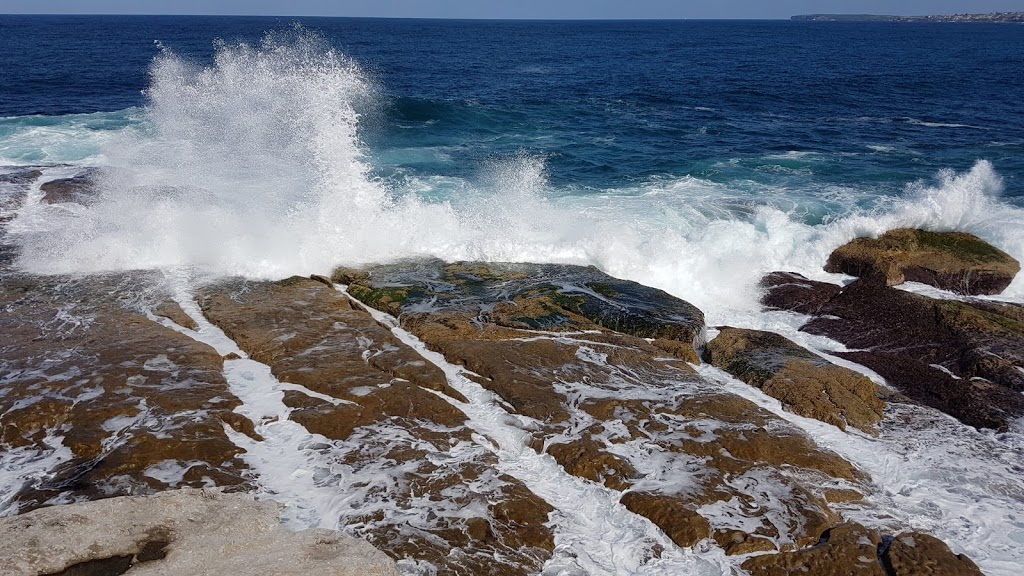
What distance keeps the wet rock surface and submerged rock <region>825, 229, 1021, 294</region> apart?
914 mm

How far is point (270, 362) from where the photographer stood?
805 cm

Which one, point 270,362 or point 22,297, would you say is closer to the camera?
point 270,362

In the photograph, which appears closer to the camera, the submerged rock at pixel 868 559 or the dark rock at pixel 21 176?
the submerged rock at pixel 868 559

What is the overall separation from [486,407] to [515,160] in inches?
513

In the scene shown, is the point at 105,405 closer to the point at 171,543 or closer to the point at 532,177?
the point at 171,543

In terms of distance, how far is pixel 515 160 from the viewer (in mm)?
19484

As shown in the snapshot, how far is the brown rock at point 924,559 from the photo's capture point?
5.18 meters

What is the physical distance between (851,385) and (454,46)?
57.9 metres

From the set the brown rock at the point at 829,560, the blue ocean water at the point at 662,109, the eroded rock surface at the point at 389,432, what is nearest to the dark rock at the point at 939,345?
the brown rock at the point at 829,560

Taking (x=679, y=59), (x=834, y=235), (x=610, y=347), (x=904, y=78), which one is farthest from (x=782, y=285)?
(x=679, y=59)

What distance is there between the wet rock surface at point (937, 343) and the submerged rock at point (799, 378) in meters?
0.77

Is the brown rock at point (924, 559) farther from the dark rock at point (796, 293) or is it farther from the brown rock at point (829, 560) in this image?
the dark rock at point (796, 293)

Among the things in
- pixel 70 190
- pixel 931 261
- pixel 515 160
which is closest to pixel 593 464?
pixel 931 261

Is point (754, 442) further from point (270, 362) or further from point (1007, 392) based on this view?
point (270, 362)
